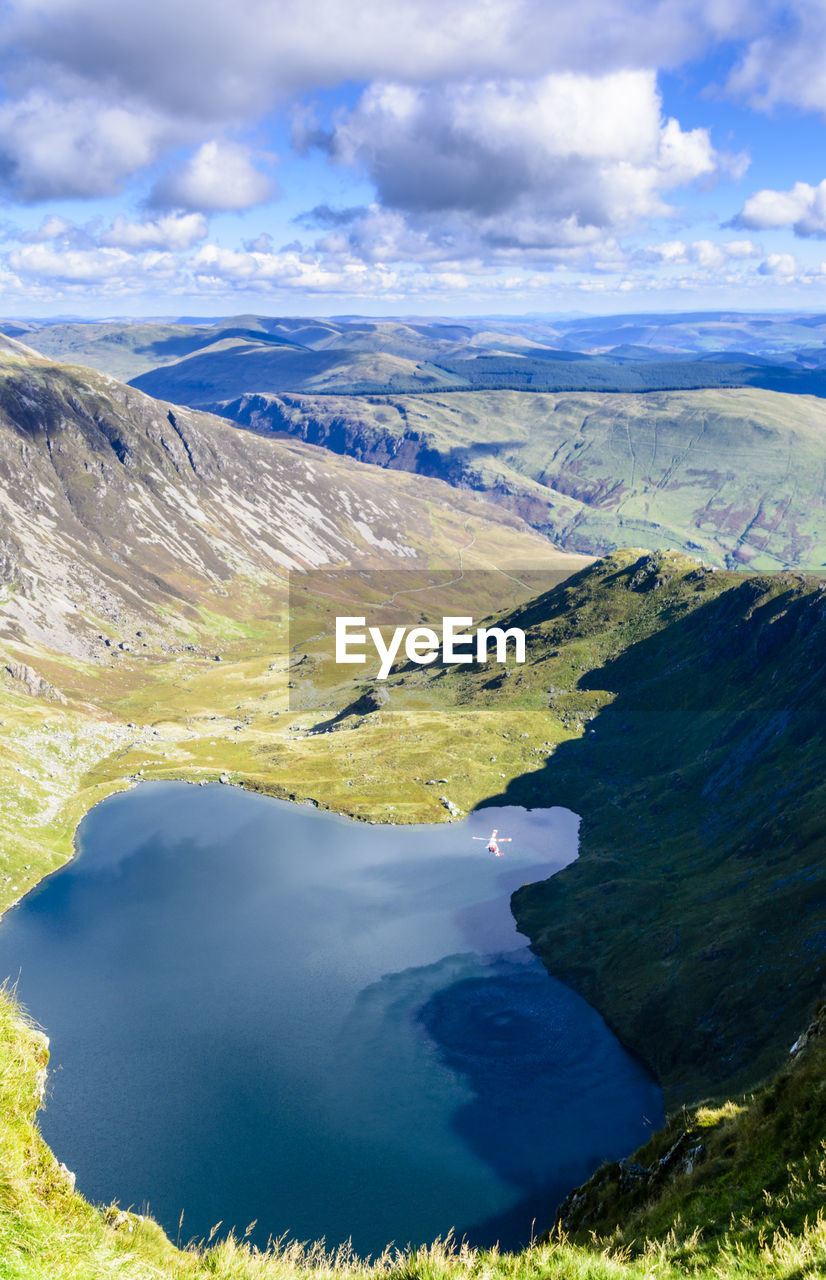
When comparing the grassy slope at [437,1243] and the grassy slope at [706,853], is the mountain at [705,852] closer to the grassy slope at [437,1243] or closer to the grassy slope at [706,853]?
the grassy slope at [706,853]

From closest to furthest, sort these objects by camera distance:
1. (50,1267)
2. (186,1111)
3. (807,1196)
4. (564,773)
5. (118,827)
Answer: (50,1267) → (807,1196) → (186,1111) → (118,827) → (564,773)

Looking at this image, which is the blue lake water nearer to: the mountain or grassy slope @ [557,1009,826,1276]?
the mountain

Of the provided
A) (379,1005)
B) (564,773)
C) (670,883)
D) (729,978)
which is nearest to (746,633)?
(564,773)

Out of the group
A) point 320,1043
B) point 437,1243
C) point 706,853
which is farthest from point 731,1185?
point 706,853

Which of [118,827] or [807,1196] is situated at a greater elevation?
[807,1196]

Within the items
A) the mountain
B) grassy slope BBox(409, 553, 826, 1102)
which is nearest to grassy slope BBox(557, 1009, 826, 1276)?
the mountain

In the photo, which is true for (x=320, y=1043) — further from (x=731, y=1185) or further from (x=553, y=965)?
(x=731, y=1185)

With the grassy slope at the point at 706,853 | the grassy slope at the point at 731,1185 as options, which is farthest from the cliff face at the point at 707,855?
the grassy slope at the point at 731,1185

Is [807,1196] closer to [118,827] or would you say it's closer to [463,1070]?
[463,1070]

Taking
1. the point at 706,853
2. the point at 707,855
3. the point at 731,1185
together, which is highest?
the point at 731,1185
